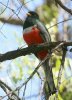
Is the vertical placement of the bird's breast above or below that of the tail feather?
above

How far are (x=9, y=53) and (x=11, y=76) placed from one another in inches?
59.3

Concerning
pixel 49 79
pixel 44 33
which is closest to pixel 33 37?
pixel 44 33

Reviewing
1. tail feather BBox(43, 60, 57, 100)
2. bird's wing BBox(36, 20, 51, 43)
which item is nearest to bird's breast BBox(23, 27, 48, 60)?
bird's wing BBox(36, 20, 51, 43)

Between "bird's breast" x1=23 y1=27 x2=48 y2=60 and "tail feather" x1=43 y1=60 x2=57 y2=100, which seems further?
"bird's breast" x1=23 y1=27 x2=48 y2=60

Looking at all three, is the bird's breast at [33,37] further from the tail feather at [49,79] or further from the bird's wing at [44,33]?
the tail feather at [49,79]

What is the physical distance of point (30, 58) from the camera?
5082 mm

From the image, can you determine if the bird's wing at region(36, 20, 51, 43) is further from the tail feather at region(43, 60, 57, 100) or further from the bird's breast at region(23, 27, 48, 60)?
the tail feather at region(43, 60, 57, 100)

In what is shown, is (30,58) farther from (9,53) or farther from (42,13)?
(42,13)

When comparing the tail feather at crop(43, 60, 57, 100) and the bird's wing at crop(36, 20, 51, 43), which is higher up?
the bird's wing at crop(36, 20, 51, 43)

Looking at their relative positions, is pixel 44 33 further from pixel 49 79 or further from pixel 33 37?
pixel 49 79

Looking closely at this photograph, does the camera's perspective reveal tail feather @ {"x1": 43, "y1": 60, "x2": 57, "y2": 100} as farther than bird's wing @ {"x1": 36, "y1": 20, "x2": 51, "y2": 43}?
No

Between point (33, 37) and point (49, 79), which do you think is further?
point (33, 37)

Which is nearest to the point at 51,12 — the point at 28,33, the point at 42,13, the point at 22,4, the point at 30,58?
the point at 42,13

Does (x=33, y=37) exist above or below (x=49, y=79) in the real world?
above
